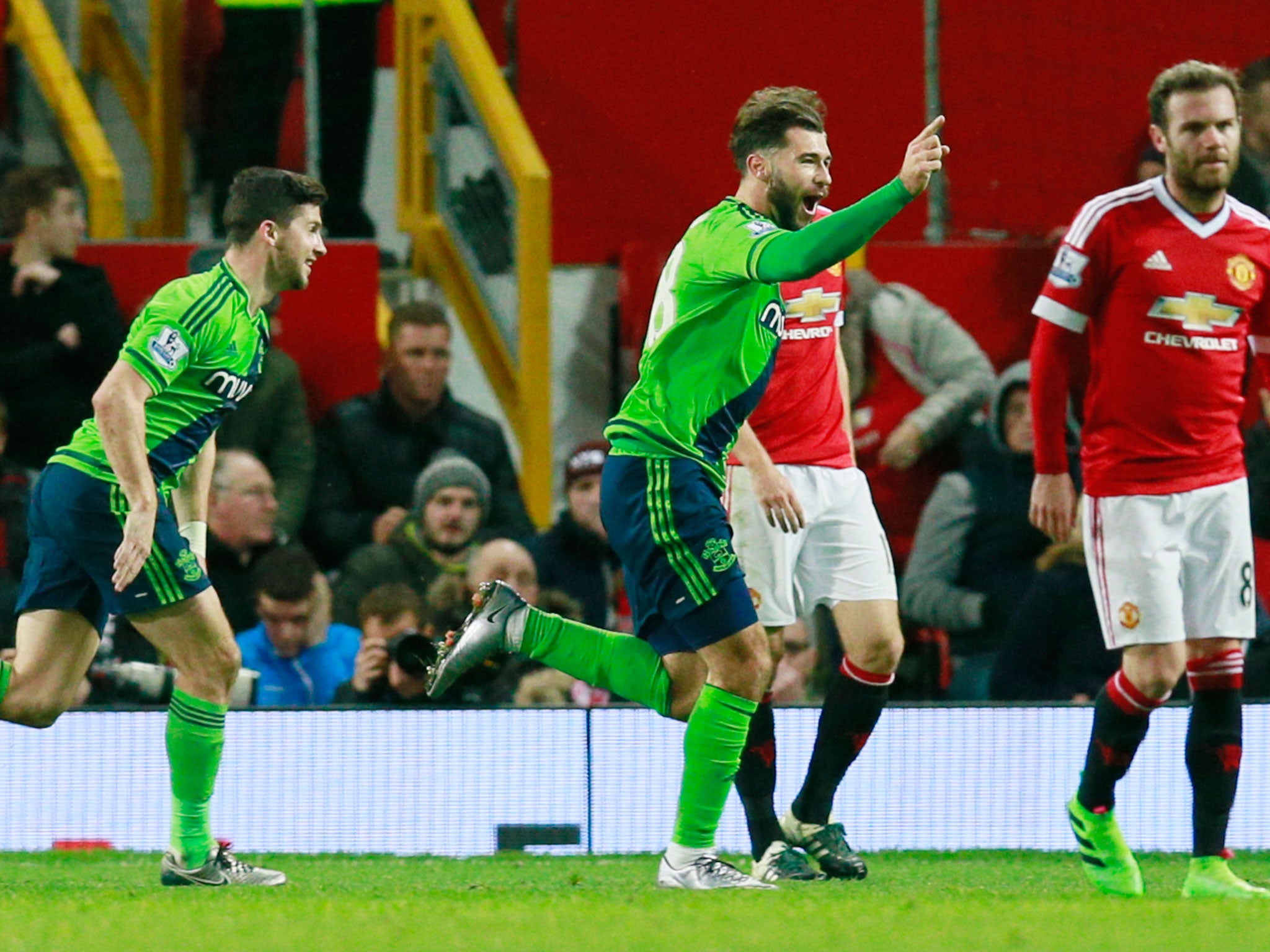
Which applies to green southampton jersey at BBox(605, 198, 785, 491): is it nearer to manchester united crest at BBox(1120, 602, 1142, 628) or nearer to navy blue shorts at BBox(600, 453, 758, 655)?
navy blue shorts at BBox(600, 453, 758, 655)

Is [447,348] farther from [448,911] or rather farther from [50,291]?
[448,911]

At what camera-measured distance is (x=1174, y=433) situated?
6.43 m

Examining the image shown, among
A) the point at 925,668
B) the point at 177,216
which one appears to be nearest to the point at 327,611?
the point at 925,668

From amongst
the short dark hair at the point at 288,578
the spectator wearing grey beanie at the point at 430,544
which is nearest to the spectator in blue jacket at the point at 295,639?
the short dark hair at the point at 288,578

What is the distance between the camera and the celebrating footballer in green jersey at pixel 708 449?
616cm

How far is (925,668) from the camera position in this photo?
9539 mm

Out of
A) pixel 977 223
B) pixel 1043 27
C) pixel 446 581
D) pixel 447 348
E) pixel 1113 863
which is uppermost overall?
pixel 1043 27

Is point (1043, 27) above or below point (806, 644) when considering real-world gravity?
above

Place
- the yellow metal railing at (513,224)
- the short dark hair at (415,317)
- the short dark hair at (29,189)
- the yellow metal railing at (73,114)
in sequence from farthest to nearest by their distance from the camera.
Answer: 1. the yellow metal railing at (73,114)
2. the yellow metal railing at (513,224)
3. the short dark hair at (415,317)
4. the short dark hair at (29,189)

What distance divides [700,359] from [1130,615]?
1.40 meters

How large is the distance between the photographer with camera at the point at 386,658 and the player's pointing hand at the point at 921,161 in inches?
122

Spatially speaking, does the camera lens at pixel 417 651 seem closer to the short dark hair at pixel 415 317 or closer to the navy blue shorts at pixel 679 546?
the navy blue shorts at pixel 679 546

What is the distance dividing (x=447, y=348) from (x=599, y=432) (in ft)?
4.83

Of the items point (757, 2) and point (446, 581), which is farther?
point (757, 2)
